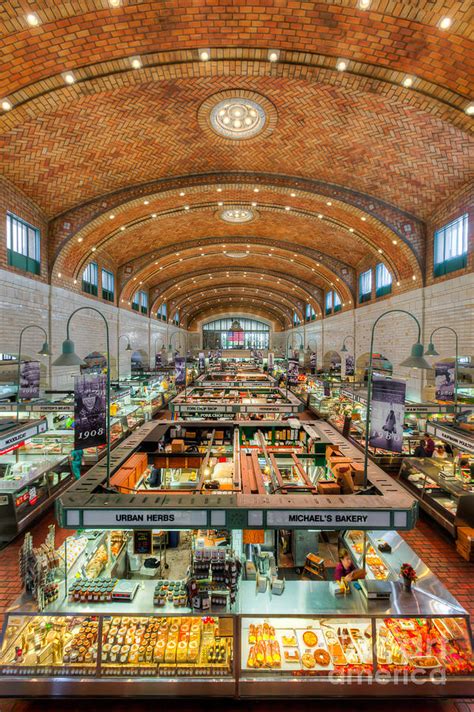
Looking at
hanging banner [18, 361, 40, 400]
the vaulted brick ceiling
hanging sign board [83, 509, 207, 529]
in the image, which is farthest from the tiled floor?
the vaulted brick ceiling

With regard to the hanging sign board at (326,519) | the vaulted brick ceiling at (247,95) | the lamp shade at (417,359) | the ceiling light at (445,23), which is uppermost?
the vaulted brick ceiling at (247,95)

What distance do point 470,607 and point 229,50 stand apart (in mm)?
10888

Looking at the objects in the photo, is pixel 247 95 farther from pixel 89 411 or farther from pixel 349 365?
pixel 349 365

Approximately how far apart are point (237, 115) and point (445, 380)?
1037 cm

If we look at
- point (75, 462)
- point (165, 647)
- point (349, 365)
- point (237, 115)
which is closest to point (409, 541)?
point (165, 647)

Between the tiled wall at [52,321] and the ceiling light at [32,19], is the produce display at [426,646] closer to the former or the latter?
the ceiling light at [32,19]

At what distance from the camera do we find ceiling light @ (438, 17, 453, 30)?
6.37m

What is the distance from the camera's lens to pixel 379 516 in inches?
161

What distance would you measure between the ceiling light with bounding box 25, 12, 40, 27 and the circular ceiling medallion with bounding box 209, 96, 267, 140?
5.21 meters

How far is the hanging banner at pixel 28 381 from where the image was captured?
40.3 ft

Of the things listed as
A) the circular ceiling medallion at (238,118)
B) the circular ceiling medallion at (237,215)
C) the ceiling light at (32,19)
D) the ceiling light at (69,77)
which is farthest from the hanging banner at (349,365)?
the ceiling light at (32,19)

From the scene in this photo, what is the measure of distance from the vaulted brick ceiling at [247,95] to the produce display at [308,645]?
9456mm

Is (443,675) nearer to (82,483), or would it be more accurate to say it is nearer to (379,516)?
(379,516)

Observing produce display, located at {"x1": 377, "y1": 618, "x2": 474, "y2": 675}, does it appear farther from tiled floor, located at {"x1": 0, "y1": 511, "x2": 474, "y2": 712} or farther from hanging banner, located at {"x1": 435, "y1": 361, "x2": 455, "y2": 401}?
hanging banner, located at {"x1": 435, "y1": 361, "x2": 455, "y2": 401}
